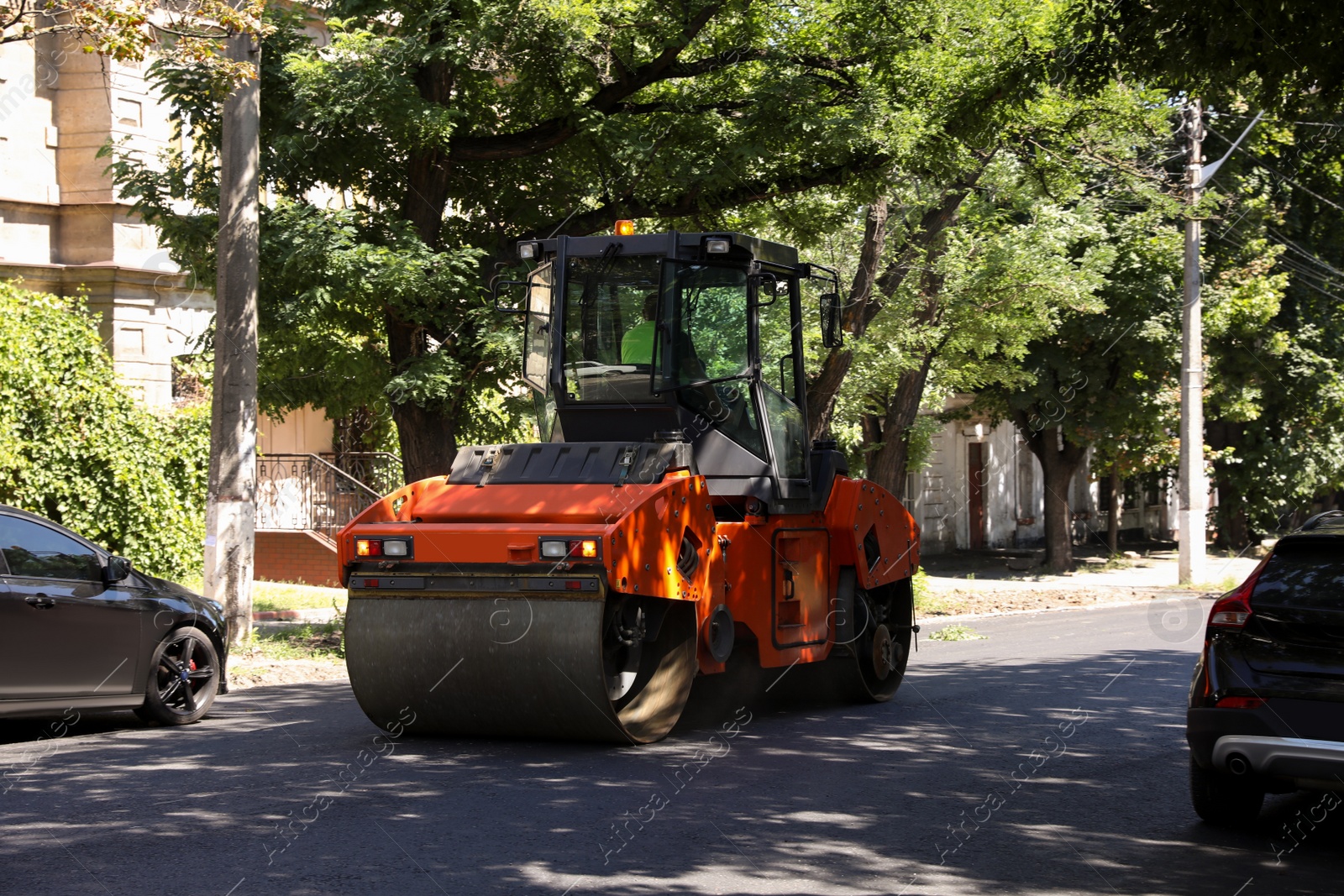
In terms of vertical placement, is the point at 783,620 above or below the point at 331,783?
above

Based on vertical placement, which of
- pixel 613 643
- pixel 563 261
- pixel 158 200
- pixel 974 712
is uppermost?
pixel 158 200

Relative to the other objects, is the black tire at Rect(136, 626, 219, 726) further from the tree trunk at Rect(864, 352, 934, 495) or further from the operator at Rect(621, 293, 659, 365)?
the tree trunk at Rect(864, 352, 934, 495)

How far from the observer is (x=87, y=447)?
16297 mm

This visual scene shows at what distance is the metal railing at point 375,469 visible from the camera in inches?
932

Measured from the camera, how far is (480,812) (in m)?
6.87

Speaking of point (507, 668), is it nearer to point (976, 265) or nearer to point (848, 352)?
point (848, 352)

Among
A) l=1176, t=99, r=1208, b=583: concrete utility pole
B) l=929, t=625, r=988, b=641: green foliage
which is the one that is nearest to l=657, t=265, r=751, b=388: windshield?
l=929, t=625, r=988, b=641: green foliage

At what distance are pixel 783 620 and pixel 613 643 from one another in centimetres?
184

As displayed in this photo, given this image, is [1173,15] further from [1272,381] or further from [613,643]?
[1272,381]

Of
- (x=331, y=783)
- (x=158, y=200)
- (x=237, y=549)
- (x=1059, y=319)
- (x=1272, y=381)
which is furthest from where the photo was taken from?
(x=1272, y=381)

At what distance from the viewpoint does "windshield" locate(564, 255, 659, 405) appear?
976 cm

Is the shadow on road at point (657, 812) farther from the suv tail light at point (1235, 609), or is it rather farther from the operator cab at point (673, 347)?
the operator cab at point (673, 347)

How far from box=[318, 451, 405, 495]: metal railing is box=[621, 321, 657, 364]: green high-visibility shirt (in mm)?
14219

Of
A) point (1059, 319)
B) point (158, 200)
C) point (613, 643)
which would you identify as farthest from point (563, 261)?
point (1059, 319)
